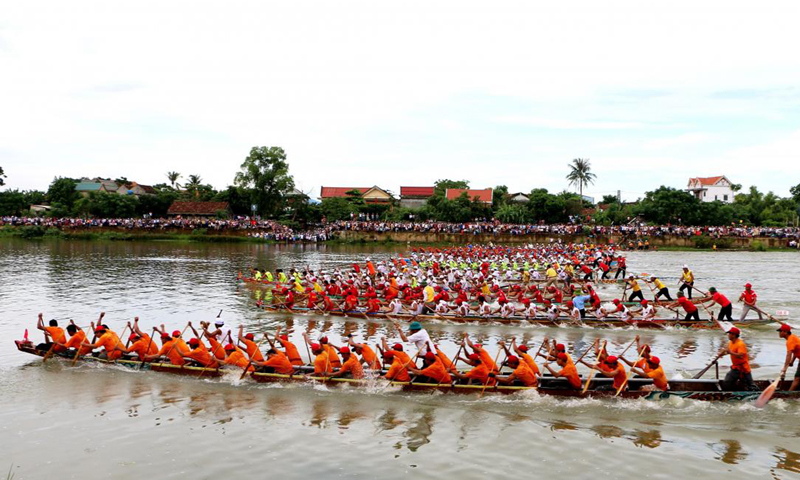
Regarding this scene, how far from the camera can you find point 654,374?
36.3 ft

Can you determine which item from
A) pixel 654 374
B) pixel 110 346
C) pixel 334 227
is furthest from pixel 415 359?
pixel 334 227

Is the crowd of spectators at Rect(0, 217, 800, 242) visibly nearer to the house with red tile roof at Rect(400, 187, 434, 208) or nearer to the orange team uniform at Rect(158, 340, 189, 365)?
the house with red tile roof at Rect(400, 187, 434, 208)

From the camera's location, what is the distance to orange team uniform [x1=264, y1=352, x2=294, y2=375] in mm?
12508

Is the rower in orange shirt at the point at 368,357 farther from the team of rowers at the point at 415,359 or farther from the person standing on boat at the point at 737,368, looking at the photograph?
the person standing on boat at the point at 737,368

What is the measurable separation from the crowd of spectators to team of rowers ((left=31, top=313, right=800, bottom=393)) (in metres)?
43.7

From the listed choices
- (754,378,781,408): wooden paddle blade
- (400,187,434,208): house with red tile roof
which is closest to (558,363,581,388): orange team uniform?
(754,378,781,408): wooden paddle blade

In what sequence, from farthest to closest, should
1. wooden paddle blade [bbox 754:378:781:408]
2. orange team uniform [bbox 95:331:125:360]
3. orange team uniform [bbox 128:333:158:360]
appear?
orange team uniform [bbox 95:331:125:360] → orange team uniform [bbox 128:333:158:360] → wooden paddle blade [bbox 754:378:781:408]

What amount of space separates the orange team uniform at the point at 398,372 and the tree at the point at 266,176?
2066 inches

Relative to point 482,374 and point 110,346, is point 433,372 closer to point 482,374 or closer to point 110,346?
point 482,374

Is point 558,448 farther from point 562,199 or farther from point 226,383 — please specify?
point 562,199

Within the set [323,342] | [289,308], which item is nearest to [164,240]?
[289,308]

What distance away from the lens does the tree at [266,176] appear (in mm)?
62281

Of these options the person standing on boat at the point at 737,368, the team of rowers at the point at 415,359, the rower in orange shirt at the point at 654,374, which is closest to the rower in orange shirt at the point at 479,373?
the team of rowers at the point at 415,359

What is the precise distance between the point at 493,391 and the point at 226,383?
569cm
